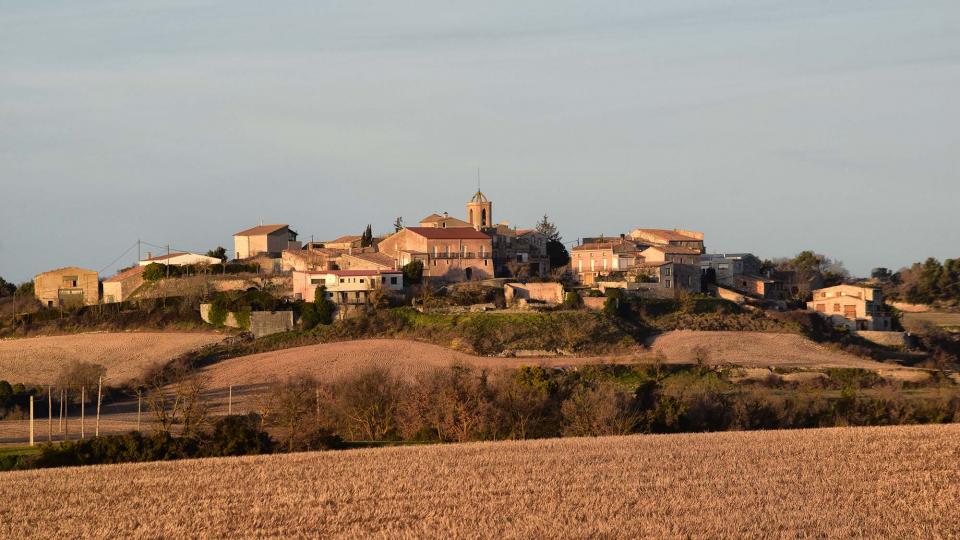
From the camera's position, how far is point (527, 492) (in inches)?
1153

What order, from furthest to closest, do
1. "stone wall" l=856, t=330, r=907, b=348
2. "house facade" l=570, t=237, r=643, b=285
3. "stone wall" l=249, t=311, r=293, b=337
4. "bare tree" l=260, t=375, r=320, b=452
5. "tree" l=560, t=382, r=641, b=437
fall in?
"house facade" l=570, t=237, r=643, b=285
"stone wall" l=856, t=330, r=907, b=348
"stone wall" l=249, t=311, r=293, b=337
"bare tree" l=260, t=375, r=320, b=452
"tree" l=560, t=382, r=641, b=437

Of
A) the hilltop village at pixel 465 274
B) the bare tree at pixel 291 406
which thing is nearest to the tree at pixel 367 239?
the hilltop village at pixel 465 274

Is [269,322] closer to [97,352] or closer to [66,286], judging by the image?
[97,352]

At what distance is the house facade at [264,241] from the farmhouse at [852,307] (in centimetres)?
2876

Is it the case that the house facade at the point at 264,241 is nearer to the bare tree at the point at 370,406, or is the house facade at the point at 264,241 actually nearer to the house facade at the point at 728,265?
the house facade at the point at 728,265

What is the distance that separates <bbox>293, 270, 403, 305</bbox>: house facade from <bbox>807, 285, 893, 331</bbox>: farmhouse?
2139 centimetres

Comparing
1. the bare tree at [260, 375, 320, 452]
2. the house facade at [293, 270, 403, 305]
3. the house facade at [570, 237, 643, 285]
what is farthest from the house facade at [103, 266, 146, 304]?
the bare tree at [260, 375, 320, 452]

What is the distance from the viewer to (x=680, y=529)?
82.8ft

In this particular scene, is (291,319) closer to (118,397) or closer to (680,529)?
(118,397)

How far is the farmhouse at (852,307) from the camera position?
227 ft

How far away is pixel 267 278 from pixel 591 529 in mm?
46790

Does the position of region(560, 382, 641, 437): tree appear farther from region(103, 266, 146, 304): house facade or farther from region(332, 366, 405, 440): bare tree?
region(103, 266, 146, 304): house facade

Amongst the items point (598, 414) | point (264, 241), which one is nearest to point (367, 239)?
point (264, 241)

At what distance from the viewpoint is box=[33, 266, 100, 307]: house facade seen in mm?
74062
